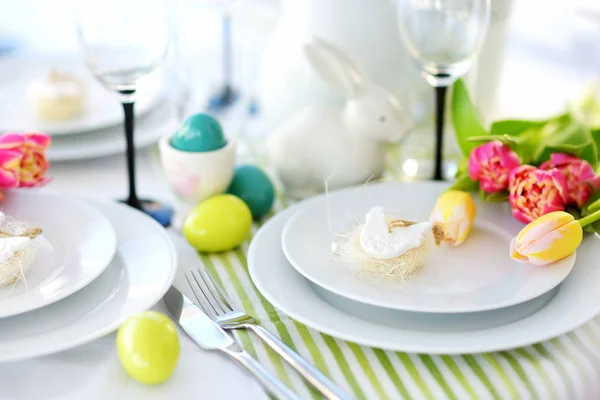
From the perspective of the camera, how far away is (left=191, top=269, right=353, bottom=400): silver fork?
18.2 inches

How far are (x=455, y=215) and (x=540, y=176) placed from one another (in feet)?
0.28

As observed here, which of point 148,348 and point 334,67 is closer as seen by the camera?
point 148,348

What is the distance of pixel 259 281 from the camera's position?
550mm

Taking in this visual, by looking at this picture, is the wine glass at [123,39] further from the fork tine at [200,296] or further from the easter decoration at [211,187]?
the fork tine at [200,296]

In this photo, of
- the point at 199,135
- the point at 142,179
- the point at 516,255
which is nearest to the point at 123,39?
the point at 199,135

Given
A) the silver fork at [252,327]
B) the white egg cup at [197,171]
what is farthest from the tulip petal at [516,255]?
the white egg cup at [197,171]

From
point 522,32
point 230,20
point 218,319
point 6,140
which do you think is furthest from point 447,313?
point 522,32

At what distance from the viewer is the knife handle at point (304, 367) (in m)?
0.46

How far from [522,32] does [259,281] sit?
158 cm

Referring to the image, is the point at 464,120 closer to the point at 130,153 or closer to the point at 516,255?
the point at 516,255

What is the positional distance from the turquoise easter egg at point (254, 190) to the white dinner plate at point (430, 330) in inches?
6.5

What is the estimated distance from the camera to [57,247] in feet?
1.98

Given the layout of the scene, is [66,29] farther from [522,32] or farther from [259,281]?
[259,281]

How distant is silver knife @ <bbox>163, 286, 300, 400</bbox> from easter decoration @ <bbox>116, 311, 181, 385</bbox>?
1.5 inches
